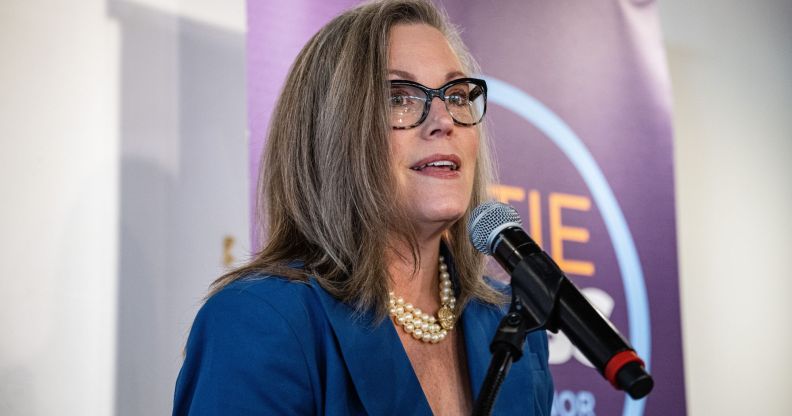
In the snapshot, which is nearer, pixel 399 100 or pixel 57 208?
pixel 399 100

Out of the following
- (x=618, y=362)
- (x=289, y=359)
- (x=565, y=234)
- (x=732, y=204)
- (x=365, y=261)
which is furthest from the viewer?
(x=732, y=204)

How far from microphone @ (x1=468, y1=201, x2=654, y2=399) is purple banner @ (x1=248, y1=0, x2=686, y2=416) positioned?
4.74 feet

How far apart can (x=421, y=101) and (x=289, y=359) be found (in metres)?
0.54

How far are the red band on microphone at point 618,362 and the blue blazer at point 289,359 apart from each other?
0.55 m

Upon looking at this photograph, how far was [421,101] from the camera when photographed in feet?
5.13

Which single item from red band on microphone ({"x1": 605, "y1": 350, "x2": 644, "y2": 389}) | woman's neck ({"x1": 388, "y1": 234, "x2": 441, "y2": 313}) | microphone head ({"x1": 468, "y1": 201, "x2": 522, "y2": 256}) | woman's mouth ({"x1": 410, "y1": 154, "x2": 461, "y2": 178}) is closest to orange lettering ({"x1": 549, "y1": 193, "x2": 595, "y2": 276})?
woman's neck ({"x1": 388, "y1": 234, "x2": 441, "y2": 313})

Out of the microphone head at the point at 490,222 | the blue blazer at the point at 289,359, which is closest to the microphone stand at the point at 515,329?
the microphone head at the point at 490,222

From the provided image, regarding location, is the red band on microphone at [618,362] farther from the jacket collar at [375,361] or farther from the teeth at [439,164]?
the teeth at [439,164]

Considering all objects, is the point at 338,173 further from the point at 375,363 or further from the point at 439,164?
the point at 375,363

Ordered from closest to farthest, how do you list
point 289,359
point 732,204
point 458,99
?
point 289,359, point 458,99, point 732,204

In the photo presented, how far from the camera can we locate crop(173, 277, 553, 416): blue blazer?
1.27m

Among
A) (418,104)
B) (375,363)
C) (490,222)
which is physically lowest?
(375,363)

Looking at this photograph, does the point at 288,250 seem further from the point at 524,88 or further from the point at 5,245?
the point at 524,88

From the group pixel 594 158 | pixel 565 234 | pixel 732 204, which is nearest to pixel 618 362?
pixel 565 234
